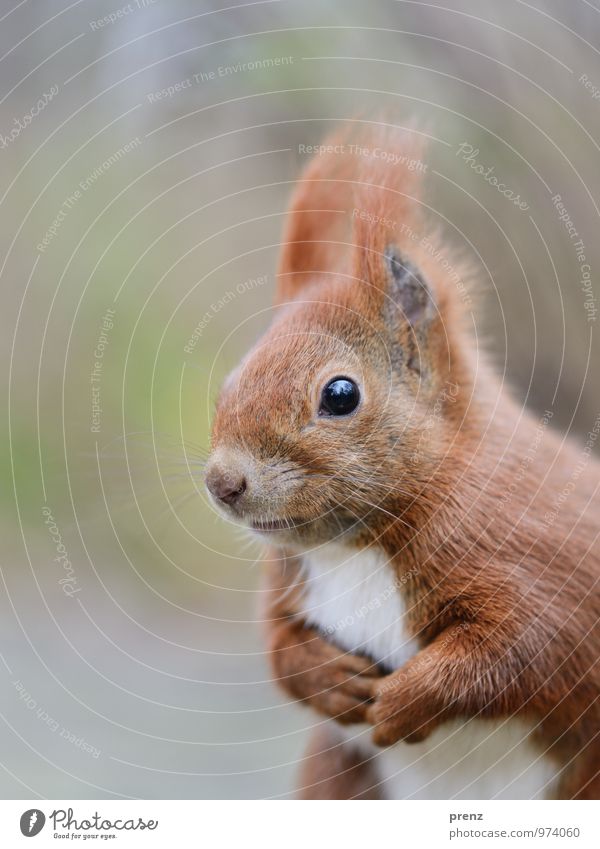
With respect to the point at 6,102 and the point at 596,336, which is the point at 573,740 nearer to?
the point at 596,336

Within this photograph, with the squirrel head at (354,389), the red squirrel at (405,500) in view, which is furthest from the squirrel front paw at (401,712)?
the squirrel head at (354,389)

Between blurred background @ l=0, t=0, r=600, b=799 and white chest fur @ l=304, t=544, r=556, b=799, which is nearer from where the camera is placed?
white chest fur @ l=304, t=544, r=556, b=799

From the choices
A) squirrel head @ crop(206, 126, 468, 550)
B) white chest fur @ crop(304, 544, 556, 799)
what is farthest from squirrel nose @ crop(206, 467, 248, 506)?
white chest fur @ crop(304, 544, 556, 799)

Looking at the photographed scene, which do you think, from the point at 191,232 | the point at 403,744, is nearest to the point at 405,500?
the point at 403,744

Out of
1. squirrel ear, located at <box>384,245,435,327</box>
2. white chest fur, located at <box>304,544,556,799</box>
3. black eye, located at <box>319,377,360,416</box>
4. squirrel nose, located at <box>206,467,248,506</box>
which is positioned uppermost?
squirrel ear, located at <box>384,245,435,327</box>

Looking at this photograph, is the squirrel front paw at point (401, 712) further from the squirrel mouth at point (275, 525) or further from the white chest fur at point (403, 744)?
the squirrel mouth at point (275, 525)

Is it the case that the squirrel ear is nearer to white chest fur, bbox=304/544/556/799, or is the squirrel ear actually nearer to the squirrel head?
the squirrel head
